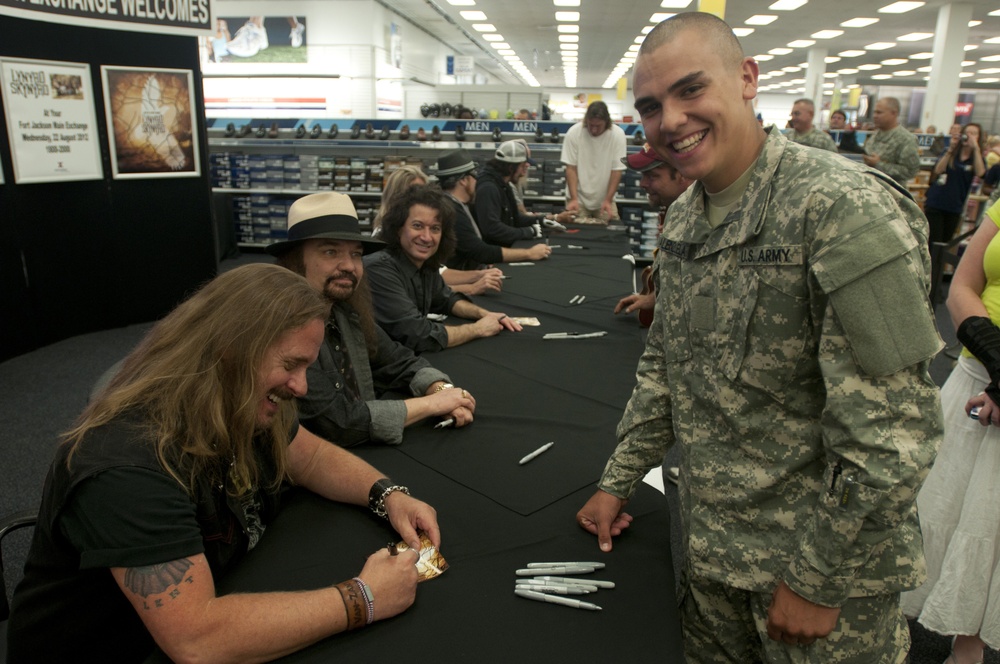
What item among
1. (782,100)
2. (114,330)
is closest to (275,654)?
(114,330)

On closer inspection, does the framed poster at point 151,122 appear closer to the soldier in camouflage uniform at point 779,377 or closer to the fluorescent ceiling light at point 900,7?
Result: the soldier in camouflage uniform at point 779,377

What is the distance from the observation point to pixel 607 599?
3.59 feet

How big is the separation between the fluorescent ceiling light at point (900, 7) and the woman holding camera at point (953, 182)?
522 centimetres

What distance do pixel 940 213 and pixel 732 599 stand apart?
7.59 m

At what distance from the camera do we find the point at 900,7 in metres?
11.5

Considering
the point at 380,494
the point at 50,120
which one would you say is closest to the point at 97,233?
the point at 50,120

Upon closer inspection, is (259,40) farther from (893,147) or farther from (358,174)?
(893,147)

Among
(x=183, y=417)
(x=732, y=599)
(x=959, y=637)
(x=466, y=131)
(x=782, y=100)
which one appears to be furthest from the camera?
(x=782, y=100)

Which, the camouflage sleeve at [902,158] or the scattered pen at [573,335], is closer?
the scattered pen at [573,335]

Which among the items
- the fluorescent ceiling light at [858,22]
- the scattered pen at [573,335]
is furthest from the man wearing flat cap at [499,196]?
the fluorescent ceiling light at [858,22]

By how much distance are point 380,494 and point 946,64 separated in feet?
46.6

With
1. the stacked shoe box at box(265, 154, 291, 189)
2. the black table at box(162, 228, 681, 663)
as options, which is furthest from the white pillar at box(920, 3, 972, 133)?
the black table at box(162, 228, 681, 663)

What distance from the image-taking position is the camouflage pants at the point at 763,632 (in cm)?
108

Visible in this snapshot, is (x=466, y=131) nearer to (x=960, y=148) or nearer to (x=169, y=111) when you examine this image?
(x=169, y=111)
